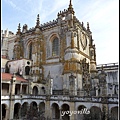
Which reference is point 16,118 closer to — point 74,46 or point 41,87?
point 41,87

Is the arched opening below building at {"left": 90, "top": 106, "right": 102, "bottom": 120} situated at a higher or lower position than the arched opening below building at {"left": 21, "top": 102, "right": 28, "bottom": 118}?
higher

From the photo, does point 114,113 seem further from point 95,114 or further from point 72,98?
point 72,98

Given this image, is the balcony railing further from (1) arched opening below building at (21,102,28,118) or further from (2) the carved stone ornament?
(2) the carved stone ornament

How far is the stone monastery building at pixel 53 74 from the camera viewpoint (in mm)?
18288

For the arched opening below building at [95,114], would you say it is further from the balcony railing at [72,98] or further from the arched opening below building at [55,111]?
the arched opening below building at [55,111]

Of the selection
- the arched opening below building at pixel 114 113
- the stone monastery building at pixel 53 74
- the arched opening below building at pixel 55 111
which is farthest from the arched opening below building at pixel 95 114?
the arched opening below building at pixel 55 111

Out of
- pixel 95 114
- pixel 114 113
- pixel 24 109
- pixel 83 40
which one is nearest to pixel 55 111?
pixel 24 109

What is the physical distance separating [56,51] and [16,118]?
13110 mm

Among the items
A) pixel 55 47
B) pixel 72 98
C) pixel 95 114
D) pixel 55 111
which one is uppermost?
pixel 55 47

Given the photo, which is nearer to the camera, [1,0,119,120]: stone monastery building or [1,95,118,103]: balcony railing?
[1,95,118,103]: balcony railing

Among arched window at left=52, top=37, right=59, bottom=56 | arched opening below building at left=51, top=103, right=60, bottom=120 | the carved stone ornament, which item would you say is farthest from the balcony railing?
the carved stone ornament

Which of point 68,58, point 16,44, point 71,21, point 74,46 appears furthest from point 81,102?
point 16,44

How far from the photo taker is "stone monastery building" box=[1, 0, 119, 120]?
60.0ft

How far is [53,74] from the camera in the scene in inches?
1011
